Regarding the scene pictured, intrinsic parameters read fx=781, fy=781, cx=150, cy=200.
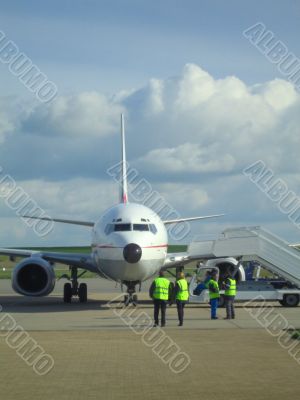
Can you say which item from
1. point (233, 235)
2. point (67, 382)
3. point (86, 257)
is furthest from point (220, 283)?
point (67, 382)

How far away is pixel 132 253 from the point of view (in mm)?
26203

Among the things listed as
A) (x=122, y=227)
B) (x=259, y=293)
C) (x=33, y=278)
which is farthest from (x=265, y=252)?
(x=33, y=278)

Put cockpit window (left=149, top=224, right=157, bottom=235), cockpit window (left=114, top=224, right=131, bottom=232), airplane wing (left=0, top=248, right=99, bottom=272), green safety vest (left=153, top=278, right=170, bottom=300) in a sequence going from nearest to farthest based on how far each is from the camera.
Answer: green safety vest (left=153, top=278, right=170, bottom=300)
cockpit window (left=114, top=224, right=131, bottom=232)
cockpit window (left=149, top=224, right=157, bottom=235)
airplane wing (left=0, top=248, right=99, bottom=272)

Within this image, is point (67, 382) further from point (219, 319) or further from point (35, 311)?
point (35, 311)

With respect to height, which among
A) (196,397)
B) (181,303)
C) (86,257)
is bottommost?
(196,397)

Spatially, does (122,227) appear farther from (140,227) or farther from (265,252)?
(265,252)

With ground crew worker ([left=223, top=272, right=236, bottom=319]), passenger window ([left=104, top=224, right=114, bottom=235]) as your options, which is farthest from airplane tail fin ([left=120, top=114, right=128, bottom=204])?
ground crew worker ([left=223, top=272, right=236, bottom=319])

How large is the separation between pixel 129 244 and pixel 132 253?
36cm

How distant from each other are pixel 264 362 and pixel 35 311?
15.4 m

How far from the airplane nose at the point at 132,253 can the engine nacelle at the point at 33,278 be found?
598cm

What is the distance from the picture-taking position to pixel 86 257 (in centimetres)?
3169

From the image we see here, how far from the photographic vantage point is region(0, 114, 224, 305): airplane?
1050 inches

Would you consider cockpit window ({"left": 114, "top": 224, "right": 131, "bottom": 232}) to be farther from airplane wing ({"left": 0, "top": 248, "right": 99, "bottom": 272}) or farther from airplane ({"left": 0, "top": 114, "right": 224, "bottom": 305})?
airplane wing ({"left": 0, "top": 248, "right": 99, "bottom": 272})

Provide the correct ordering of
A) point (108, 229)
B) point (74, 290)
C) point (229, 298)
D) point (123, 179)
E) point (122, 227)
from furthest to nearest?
point (123, 179) < point (74, 290) < point (108, 229) < point (122, 227) < point (229, 298)
